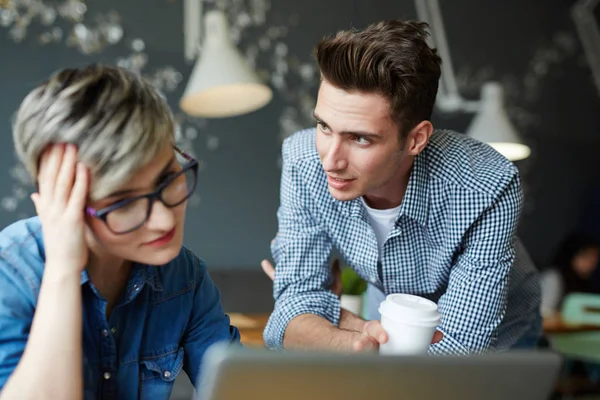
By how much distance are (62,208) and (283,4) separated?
3.64m

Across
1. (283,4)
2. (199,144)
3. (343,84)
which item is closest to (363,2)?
(283,4)

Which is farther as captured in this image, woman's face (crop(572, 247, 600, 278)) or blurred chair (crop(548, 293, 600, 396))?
woman's face (crop(572, 247, 600, 278))

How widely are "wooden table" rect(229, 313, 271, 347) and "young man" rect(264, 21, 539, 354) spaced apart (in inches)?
18.7

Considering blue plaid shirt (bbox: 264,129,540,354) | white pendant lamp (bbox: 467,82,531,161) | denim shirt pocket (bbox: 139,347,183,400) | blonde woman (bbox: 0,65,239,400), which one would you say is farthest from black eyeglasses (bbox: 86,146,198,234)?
white pendant lamp (bbox: 467,82,531,161)

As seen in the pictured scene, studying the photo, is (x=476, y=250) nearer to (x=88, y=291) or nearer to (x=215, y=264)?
(x=88, y=291)

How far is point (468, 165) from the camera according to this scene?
5.64ft

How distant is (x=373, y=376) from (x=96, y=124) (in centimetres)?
56

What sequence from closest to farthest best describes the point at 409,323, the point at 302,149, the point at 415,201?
the point at 409,323, the point at 415,201, the point at 302,149

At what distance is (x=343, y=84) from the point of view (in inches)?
63.6

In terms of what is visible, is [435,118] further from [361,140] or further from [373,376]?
[373,376]

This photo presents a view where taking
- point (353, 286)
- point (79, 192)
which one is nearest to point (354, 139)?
point (79, 192)

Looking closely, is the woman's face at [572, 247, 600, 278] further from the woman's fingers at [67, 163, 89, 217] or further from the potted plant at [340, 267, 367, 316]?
the woman's fingers at [67, 163, 89, 217]

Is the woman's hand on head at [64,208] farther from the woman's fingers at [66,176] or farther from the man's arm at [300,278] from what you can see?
the man's arm at [300,278]

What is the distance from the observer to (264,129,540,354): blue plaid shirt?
5.21ft
